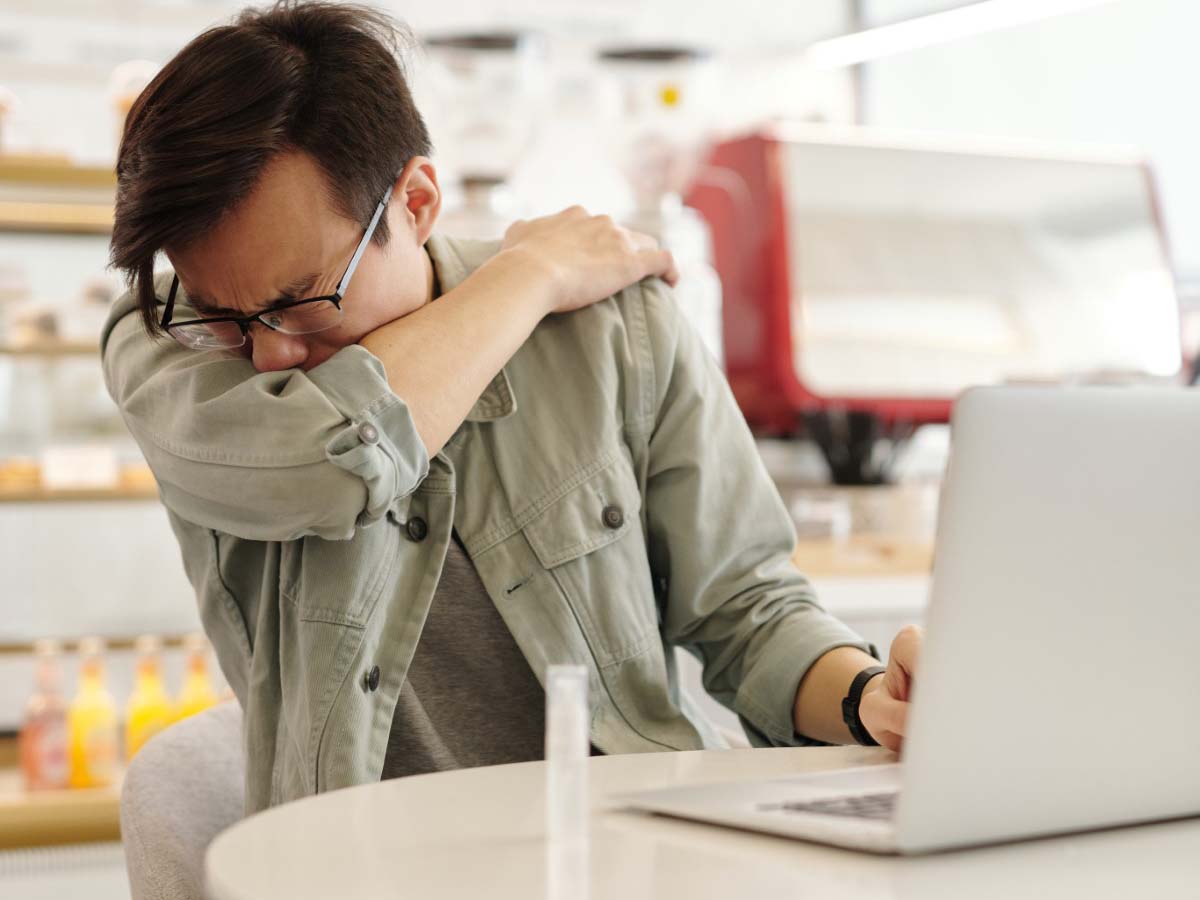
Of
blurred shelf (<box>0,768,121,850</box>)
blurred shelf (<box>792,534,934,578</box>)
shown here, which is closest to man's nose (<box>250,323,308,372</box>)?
blurred shelf (<box>792,534,934,578</box>)

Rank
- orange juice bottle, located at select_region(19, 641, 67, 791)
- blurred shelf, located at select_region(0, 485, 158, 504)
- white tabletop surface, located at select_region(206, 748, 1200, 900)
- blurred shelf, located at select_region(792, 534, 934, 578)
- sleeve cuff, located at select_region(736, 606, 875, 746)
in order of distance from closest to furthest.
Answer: white tabletop surface, located at select_region(206, 748, 1200, 900) < sleeve cuff, located at select_region(736, 606, 875, 746) < blurred shelf, located at select_region(792, 534, 934, 578) < orange juice bottle, located at select_region(19, 641, 67, 791) < blurred shelf, located at select_region(0, 485, 158, 504)

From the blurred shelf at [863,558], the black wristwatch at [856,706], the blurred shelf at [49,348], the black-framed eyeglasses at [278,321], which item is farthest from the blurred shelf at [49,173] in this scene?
the black wristwatch at [856,706]

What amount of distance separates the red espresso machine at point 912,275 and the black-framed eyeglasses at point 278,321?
2.01 metres

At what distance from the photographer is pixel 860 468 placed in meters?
3.06

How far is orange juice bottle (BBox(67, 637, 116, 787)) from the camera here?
278 cm

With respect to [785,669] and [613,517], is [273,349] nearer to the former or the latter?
[613,517]

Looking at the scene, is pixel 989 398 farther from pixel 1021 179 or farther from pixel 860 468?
pixel 1021 179

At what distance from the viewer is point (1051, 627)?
647 mm

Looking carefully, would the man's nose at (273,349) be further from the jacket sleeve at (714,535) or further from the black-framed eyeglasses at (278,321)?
the jacket sleeve at (714,535)

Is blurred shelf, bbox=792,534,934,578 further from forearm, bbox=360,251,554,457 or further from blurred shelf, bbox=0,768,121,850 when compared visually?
forearm, bbox=360,251,554,457

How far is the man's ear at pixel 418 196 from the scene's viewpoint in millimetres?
1201

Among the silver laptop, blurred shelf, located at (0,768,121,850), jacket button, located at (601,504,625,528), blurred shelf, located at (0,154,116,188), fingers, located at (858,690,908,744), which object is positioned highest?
blurred shelf, located at (0,154,116,188)

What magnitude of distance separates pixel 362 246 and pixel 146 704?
77.1 inches

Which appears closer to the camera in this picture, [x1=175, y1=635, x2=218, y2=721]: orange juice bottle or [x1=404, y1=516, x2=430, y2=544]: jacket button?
[x1=404, y1=516, x2=430, y2=544]: jacket button
